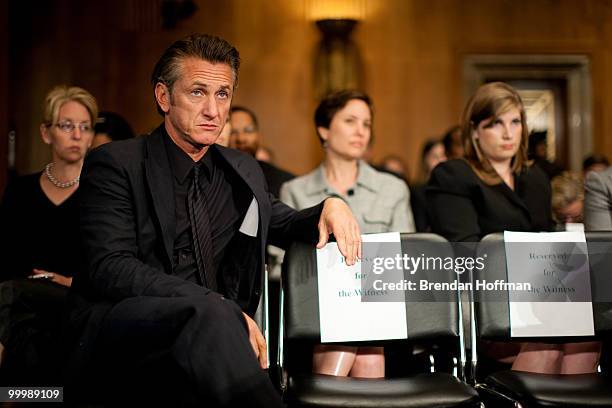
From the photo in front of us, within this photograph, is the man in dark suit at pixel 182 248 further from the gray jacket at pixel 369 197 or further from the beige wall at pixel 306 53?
the beige wall at pixel 306 53

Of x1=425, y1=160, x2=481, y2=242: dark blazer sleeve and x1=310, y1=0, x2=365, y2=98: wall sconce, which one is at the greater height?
x1=310, y1=0, x2=365, y2=98: wall sconce

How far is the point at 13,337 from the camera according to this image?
9.39ft

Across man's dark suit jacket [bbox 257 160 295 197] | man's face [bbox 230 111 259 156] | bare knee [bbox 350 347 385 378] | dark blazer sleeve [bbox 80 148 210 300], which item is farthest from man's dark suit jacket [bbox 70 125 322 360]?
man's face [bbox 230 111 259 156]

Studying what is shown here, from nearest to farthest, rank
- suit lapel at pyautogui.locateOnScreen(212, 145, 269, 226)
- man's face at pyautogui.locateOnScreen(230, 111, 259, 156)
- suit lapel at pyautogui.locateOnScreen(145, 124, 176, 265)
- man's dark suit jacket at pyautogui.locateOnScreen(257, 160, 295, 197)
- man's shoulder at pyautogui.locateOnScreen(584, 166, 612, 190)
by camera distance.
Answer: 1. suit lapel at pyautogui.locateOnScreen(145, 124, 176, 265)
2. suit lapel at pyautogui.locateOnScreen(212, 145, 269, 226)
3. man's shoulder at pyautogui.locateOnScreen(584, 166, 612, 190)
4. man's dark suit jacket at pyautogui.locateOnScreen(257, 160, 295, 197)
5. man's face at pyautogui.locateOnScreen(230, 111, 259, 156)

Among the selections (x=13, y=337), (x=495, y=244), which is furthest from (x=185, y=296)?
(x=495, y=244)

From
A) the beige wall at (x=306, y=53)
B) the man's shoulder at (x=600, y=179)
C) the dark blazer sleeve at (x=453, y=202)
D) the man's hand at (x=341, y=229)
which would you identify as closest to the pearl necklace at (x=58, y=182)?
the man's hand at (x=341, y=229)

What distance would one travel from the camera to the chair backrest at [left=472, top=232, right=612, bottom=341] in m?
2.87

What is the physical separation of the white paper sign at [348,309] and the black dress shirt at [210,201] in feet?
1.23

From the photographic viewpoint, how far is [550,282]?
2.89m

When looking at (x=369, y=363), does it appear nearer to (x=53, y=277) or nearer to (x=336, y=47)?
(x=53, y=277)

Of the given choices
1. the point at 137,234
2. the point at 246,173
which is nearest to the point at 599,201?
the point at 246,173

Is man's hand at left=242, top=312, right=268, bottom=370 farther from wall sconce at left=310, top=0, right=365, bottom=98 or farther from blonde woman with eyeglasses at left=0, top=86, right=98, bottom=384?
wall sconce at left=310, top=0, right=365, bottom=98

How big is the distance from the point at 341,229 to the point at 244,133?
2.18m

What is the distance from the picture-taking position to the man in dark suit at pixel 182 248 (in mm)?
2064
